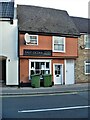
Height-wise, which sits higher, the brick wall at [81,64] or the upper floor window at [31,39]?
the upper floor window at [31,39]

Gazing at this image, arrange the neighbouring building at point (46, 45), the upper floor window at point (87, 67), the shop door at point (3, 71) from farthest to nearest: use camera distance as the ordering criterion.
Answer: the upper floor window at point (87, 67), the shop door at point (3, 71), the neighbouring building at point (46, 45)

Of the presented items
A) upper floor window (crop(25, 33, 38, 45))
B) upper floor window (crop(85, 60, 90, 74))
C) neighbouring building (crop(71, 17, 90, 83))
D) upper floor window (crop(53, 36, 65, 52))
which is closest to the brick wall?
neighbouring building (crop(71, 17, 90, 83))

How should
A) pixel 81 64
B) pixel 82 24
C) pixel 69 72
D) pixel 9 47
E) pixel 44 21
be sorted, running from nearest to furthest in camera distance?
pixel 9 47
pixel 69 72
pixel 44 21
pixel 81 64
pixel 82 24

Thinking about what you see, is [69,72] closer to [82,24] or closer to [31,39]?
[31,39]

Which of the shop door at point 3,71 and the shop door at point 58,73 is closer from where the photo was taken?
the shop door at point 3,71

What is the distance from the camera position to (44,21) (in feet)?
→ 88.5

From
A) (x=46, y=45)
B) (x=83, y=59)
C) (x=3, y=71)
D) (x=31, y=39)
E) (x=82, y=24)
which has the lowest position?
(x=3, y=71)

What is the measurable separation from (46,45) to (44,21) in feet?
9.31

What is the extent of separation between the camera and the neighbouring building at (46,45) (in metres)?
24.5

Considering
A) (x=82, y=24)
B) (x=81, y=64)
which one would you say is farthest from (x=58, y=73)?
(x=82, y=24)

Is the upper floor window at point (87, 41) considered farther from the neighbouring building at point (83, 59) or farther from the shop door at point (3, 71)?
the shop door at point (3, 71)

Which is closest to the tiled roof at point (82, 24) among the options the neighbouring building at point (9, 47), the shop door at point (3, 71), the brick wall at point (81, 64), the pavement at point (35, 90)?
the brick wall at point (81, 64)

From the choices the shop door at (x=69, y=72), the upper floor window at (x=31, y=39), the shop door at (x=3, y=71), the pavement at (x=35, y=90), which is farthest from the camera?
the shop door at (x=69, y=72)

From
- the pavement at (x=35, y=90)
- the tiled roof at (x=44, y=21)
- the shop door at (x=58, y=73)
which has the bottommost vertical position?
the pavement at (x=35, y=90)
